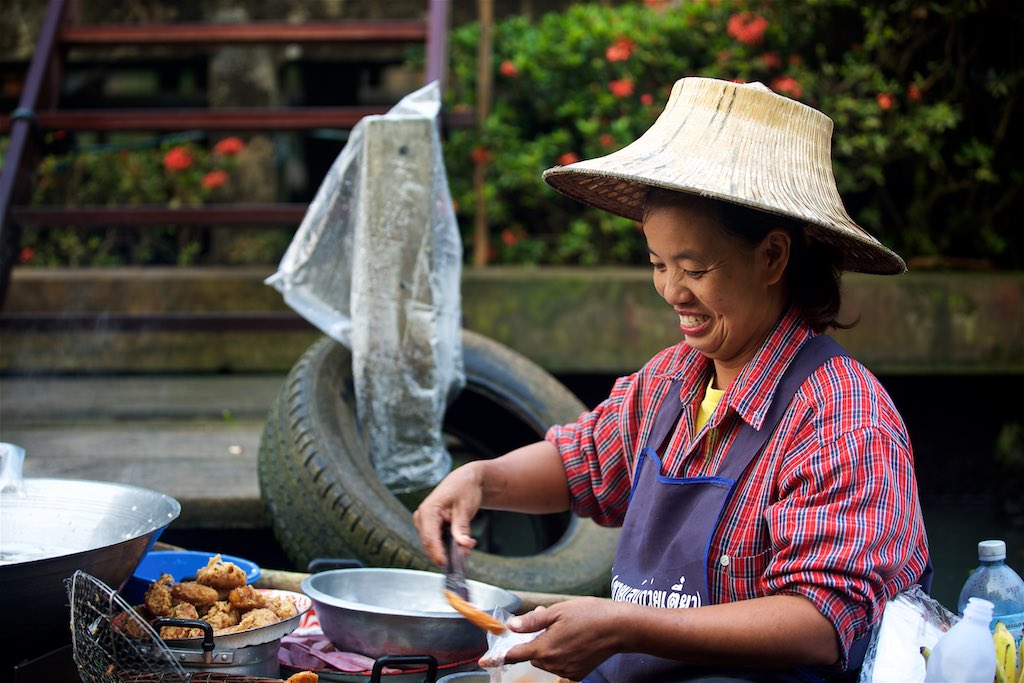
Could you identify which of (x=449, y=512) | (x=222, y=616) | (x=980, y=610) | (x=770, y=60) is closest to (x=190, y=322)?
(x=222, y=616)

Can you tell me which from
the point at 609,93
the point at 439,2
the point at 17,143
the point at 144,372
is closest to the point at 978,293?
the point at 609,93

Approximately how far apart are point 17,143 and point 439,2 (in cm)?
189

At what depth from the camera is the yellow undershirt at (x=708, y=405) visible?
85.5 inches

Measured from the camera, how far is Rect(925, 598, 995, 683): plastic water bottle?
5.78 feet

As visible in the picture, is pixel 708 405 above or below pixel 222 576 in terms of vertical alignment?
above

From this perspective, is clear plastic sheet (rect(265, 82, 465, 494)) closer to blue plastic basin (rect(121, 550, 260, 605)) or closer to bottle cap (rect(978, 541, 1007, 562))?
blue plastic basin (rect(121, 550, 260, 605))

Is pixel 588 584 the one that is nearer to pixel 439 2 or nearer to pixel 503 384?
pixel 503 384

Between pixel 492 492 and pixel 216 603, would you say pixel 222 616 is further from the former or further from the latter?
pixel 492 492

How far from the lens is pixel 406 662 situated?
2244mm

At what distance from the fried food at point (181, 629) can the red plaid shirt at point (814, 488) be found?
1.05m

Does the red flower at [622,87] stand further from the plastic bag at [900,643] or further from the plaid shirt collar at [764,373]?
the plastic bag at [900,643]

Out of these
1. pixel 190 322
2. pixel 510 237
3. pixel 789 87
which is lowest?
pixel 190 322

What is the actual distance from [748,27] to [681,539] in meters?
4.05

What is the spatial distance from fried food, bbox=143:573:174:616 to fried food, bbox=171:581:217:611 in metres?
0.02
